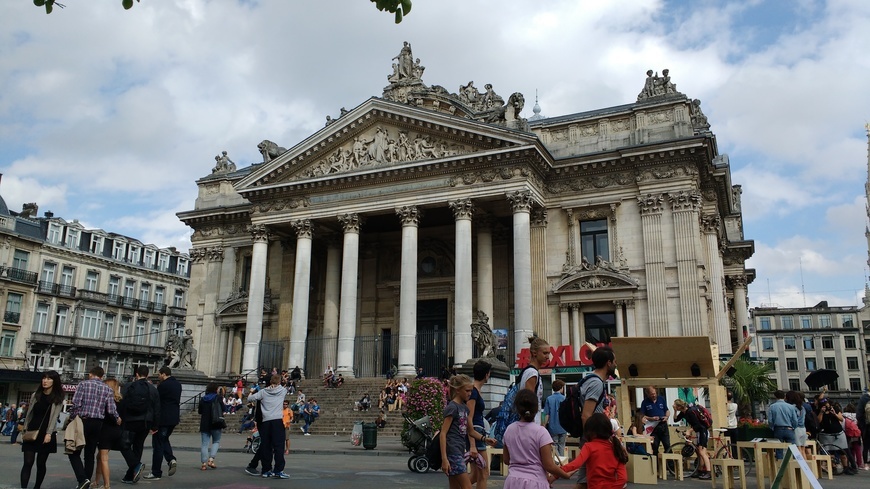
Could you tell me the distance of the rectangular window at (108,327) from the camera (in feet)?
182

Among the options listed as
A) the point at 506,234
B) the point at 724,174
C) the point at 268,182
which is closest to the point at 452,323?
the point at 506,234

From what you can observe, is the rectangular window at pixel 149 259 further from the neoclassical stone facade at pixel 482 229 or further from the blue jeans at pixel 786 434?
the blue jeans at pixel 786 434

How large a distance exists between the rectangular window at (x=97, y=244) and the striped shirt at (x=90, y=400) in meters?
52.1

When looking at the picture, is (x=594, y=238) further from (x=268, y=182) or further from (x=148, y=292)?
(x=148, y=292)

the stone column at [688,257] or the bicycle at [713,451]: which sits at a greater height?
the stone column at [688,257]

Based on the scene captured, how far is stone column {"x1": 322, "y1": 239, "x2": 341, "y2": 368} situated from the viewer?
34.1 meters

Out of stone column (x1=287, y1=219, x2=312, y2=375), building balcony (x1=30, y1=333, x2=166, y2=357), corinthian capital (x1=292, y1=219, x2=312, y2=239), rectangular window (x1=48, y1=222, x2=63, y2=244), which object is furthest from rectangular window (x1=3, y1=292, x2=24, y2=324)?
corinthian capital (x1=292, y1=219, x2=312, y2=239)

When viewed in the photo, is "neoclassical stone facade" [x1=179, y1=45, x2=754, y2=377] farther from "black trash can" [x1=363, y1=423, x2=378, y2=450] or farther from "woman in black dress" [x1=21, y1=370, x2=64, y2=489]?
"woman in black dress" [x1=21, y1=370, x2=64, y2=489]

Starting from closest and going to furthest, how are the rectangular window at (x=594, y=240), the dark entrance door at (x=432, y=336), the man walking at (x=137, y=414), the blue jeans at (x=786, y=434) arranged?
the man walking at (x=137, y=414) → the blue jeans at (x=786, y=434) → the rectangular window at (x=594, y=240) → the dark entrance door at (x=432, y=336)

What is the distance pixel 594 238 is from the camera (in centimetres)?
3178

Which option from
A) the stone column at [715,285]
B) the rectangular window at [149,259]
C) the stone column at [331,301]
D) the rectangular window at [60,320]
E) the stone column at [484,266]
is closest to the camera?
the stone column at [484,266]

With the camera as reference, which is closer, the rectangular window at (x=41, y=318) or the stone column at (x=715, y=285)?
the stone column at (x=715, y=285)

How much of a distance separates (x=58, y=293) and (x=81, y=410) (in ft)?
160

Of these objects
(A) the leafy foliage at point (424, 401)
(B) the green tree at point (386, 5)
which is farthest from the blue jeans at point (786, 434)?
(B) the green tree at point (386, 5)
